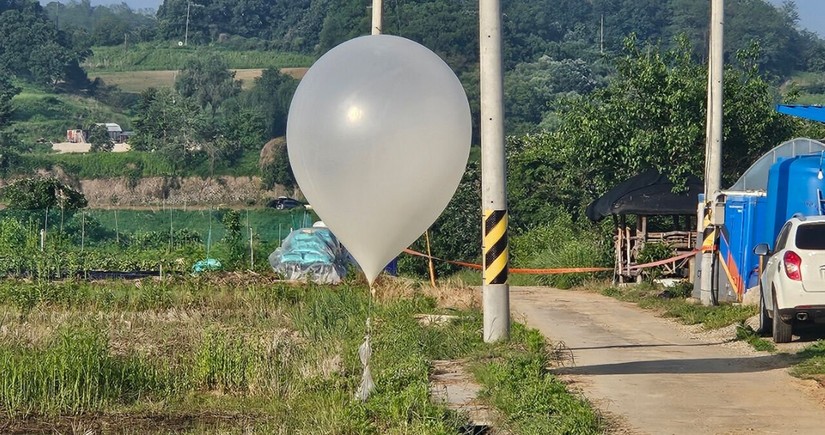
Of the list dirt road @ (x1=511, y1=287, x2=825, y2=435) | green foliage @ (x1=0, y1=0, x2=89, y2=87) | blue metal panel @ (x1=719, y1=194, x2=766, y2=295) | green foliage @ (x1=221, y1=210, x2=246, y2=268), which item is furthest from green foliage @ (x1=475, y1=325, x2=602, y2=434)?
green foliage @ (x1=0, y1=0, x2=89, y2=87)

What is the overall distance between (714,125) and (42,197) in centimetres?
2921

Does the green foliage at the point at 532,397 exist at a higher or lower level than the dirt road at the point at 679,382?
higher

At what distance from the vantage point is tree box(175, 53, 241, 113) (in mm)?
103812

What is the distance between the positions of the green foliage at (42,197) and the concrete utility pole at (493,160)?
32.3 meters

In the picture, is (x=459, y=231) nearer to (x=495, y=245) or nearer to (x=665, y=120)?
(x=665, y=120)

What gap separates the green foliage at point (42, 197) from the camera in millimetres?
45812

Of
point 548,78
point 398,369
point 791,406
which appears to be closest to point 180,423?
point 398,369

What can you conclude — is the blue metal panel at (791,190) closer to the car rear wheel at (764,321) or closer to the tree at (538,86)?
the car rear wheel at (764,321)

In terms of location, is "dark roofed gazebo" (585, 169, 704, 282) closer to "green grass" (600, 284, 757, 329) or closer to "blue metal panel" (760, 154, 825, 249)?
"green grass" (600, 284, 757, 329)

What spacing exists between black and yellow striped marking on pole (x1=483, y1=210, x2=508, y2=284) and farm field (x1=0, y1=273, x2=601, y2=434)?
85cm

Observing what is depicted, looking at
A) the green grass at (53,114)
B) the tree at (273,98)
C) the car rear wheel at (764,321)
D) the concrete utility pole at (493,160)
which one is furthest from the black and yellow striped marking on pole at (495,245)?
the green grass at (53,114)

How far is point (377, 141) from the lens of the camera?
455 inches

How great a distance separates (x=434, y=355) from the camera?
619 inches

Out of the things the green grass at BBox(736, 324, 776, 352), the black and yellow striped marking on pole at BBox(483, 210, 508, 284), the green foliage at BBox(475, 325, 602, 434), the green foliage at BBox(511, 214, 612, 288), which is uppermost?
the black and yellow striped marking on pole at BBox(483, 210, 508, 284)
